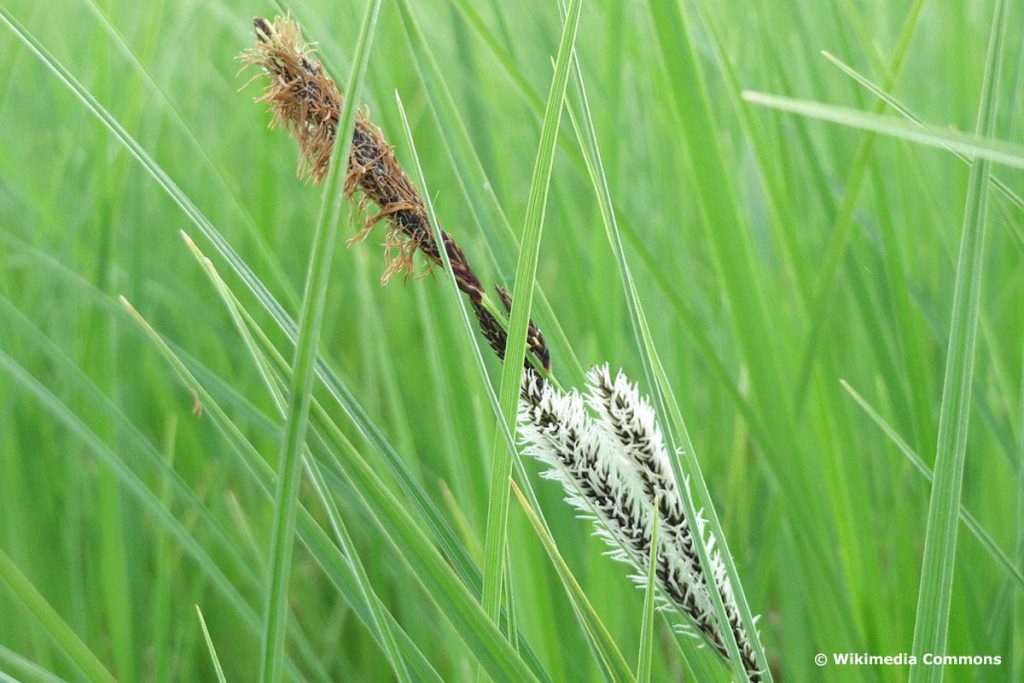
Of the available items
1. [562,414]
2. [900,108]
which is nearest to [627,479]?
[562,414]

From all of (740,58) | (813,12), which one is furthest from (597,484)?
(813,12)

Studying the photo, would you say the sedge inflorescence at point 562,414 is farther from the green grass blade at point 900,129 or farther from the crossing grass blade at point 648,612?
the green grass blade at point 900,129

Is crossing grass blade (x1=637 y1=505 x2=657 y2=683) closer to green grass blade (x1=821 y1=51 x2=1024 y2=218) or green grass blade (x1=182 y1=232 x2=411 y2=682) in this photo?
green grass blade (x1=182 y1=232 x2=411 y2=682)

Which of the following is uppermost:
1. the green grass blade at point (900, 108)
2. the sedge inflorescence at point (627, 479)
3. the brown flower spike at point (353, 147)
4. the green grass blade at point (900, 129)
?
the green grass blade at point (900, 108)

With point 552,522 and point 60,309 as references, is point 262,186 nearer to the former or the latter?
point 60,309

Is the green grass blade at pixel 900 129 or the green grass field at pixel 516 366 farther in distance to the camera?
the green grass field at pixel 516 366

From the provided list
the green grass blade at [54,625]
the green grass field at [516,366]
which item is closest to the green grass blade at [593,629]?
the green grass field at [516,366]

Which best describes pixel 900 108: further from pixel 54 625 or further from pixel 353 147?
pixel 54 625
